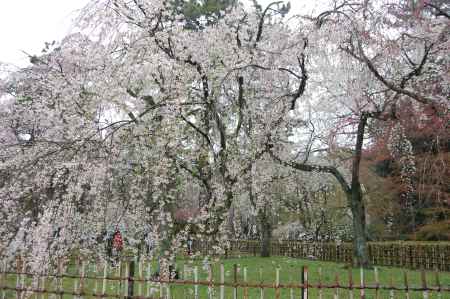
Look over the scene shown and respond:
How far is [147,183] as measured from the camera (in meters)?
6.28

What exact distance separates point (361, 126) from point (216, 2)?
18.2 feet

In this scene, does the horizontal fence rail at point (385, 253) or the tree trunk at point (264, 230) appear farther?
the tree trunk at point (264, 230)

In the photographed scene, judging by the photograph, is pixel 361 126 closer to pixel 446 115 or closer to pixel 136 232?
pixel 446 115

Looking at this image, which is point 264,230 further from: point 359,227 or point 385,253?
point 359,227

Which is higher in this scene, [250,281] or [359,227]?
[359,227]

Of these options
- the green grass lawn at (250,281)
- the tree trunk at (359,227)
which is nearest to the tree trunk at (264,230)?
the green grass lawn at (250,281)

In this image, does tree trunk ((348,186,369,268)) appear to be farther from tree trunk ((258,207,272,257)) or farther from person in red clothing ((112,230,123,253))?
person in red clothing ((112,230,123,253))

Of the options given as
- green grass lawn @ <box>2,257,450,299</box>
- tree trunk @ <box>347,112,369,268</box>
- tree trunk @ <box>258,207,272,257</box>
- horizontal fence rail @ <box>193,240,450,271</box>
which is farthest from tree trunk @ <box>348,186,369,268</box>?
tree trunk @ <box>258,207,272,257</box>

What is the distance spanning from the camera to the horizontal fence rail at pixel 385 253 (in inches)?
470

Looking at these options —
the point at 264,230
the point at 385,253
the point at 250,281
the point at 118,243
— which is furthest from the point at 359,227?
the point at 118,243

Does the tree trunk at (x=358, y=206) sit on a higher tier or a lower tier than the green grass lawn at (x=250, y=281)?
higher

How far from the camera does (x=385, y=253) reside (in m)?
13.6

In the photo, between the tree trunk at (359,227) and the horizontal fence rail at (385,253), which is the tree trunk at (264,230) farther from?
the tree trunk at (359,227)

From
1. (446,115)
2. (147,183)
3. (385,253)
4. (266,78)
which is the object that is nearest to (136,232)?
(147,183)
